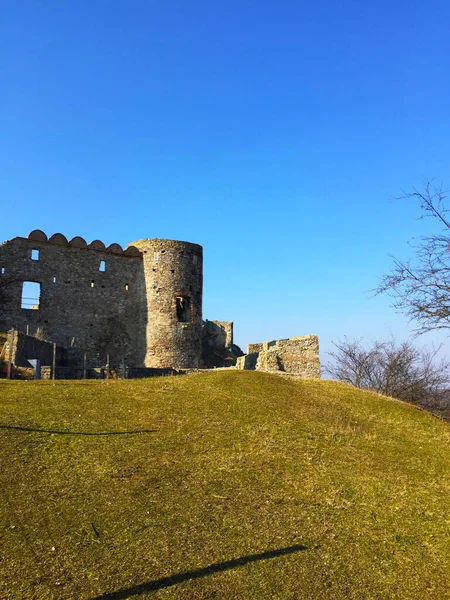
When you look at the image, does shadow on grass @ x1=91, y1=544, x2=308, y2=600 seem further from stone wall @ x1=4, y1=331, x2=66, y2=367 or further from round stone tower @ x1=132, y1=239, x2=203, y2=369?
round stone tower @ x1=132, y1=239, x2=203, y2=369

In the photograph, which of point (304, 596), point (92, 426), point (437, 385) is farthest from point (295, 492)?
point (437, 385)

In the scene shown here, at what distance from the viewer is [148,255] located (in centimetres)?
3409

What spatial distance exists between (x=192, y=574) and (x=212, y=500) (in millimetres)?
2132

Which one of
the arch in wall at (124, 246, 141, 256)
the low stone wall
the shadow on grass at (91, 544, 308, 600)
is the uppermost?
the arch in wall at (124, 246, 141, 256)

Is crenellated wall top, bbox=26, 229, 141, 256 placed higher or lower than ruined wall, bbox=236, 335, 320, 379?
higher

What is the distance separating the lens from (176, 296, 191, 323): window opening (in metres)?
33.7

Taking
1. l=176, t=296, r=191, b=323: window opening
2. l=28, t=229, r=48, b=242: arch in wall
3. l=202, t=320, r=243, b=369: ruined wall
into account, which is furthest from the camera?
l=202, t=320, r=243, b=369: ruined wall

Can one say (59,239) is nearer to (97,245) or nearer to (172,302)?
(97,245)

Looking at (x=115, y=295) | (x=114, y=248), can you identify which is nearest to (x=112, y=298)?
(x=115, y=295)

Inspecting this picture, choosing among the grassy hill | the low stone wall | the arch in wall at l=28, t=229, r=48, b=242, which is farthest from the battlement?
the grassy hill

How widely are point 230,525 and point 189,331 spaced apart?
85.7ft

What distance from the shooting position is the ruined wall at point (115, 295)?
3141cm

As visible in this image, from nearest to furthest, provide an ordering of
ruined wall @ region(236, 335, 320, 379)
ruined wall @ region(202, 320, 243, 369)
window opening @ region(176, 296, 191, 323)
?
ruined wall @ region(236, 335, 320, 379)
window opening @ region(176, 296, 191, 323)
ruined wall @ region(202, 320, 243, 369)

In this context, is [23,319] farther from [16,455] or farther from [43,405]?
[16,455]
